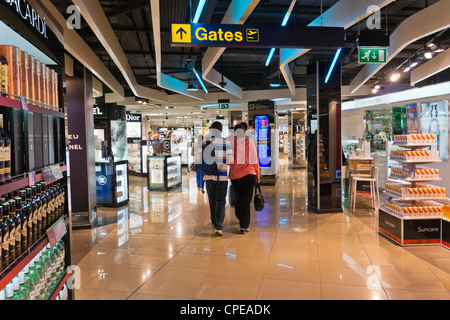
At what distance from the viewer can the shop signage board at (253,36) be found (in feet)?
14.3

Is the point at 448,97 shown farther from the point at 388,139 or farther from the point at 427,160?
the point at 427,160

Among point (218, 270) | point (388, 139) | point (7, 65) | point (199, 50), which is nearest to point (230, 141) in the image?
point (218, 270)

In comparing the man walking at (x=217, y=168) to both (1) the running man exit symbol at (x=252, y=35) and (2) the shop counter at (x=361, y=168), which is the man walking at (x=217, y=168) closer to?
(1) the running man exit symbol at (x=252, y=35)

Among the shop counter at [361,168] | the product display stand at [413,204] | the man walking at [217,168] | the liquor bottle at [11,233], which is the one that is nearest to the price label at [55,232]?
the liquor bottle at [11,233]

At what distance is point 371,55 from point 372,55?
0.02 meters

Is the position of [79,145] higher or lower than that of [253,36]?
lower

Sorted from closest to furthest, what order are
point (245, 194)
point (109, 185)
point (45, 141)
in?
point (45, 141) < point (245, 194) < point (109, 185)

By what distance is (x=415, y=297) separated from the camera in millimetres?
3088

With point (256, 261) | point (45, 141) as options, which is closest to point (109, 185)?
point (256, 261)

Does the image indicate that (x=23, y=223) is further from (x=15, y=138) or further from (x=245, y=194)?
(x=245, y=194)

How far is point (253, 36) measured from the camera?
4.52 m

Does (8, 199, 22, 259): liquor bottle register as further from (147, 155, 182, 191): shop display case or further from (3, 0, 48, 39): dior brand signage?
(147, 155, 182, 191): shop display case

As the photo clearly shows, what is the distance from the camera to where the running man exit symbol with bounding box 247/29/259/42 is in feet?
14.8
